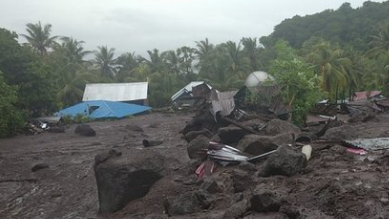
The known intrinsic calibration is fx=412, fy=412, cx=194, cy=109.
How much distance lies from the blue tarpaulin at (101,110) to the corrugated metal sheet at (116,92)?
15.7 ft

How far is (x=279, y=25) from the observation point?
75.9 m

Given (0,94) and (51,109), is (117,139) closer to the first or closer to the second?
(0,94)

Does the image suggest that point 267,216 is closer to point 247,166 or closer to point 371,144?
point 247,166

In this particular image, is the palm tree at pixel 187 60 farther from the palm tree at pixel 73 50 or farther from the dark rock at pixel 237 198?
the dark rock at pixel 237 198

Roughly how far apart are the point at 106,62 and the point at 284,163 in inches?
1856

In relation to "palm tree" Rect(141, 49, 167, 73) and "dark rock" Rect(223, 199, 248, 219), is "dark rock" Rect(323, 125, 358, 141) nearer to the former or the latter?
"dark rock" Rect(223, 199, 248, 219)

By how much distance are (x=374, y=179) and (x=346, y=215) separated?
1760 mm

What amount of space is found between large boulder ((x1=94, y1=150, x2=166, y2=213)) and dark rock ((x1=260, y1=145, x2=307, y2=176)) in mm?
2814

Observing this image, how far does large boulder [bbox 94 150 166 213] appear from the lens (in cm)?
972

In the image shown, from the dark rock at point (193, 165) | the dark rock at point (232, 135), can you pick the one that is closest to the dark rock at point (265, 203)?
the dark rock at point (193, 165)

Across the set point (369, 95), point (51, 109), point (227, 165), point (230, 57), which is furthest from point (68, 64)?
point (227, 165)

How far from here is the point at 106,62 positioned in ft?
176

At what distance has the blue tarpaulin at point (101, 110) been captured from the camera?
3428cm

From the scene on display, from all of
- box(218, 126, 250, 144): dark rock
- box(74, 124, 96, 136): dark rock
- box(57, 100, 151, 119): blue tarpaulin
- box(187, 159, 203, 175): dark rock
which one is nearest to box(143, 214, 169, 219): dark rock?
box(187, 159, 203, 175): dark rock
